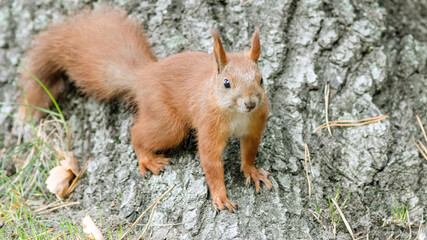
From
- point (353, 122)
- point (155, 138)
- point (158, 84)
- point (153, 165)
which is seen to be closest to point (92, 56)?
point (158, 84)

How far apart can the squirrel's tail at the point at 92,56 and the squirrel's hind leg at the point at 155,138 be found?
0.88 feet

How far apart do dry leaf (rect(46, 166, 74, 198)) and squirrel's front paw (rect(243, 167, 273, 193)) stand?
3.23 feet

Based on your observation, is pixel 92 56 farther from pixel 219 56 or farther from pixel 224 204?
pixel 224 204

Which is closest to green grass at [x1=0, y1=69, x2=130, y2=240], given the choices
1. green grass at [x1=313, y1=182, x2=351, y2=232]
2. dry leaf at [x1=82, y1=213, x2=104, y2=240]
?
dry leaf at [x1=82, y1=213, x2=104, y2=240]

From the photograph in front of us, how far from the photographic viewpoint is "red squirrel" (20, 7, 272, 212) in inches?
83.4

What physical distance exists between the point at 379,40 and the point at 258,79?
99 cm

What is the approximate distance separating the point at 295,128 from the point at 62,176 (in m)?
1.26

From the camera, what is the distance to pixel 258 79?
2.09 metres

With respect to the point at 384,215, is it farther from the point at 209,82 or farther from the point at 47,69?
the point at 47,69

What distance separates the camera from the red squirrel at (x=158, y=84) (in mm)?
2117

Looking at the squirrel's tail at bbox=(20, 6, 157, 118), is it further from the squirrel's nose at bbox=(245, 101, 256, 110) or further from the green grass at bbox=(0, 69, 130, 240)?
the squirrel's nose at bbox=(245, 101, 256, 110)

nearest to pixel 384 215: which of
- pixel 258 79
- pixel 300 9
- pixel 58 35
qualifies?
pixel 258 79

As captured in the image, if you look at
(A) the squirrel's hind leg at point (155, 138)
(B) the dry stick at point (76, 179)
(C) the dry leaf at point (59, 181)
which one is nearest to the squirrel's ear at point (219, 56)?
(A) the squirrel's hind leg at point (155, 138)

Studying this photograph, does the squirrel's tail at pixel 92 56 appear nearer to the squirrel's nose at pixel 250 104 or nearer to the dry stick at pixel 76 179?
the dry stick at pixel 76 179
